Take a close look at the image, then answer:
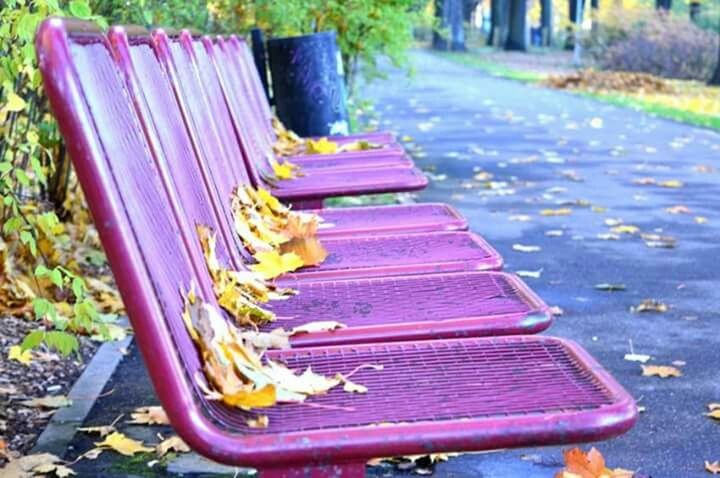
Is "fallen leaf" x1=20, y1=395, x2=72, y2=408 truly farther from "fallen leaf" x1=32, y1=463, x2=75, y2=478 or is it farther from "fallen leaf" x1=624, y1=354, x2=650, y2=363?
"fallen leaf" x1=624, y1=354, x2=650, y2=363

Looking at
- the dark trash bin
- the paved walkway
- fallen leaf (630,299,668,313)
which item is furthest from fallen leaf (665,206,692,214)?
fallen leaf (630,299,668,313)

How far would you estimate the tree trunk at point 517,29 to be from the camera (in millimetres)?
47141

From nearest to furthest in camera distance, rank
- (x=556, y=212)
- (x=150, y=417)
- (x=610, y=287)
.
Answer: (x=150, y=417) < (x=610, y=287) < (x=556, y=212)

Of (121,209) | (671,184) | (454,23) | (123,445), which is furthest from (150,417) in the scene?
(454,23)

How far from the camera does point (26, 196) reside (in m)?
5.75

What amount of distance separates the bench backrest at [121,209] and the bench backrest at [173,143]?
29 centimetres

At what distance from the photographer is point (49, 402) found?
12.1ft

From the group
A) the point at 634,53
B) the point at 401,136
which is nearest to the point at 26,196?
the point at 401,136

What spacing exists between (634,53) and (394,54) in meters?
18.5

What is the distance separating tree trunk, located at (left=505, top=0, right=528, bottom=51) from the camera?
1856 inches

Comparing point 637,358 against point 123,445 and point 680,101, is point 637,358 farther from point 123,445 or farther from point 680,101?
point 680,101

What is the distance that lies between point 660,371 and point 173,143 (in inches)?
91.0

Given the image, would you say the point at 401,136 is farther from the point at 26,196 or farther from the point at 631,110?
the point at 26,196

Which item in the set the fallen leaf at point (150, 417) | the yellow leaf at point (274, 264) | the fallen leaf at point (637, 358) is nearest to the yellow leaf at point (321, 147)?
the fallen leaf at point (637, 358)
